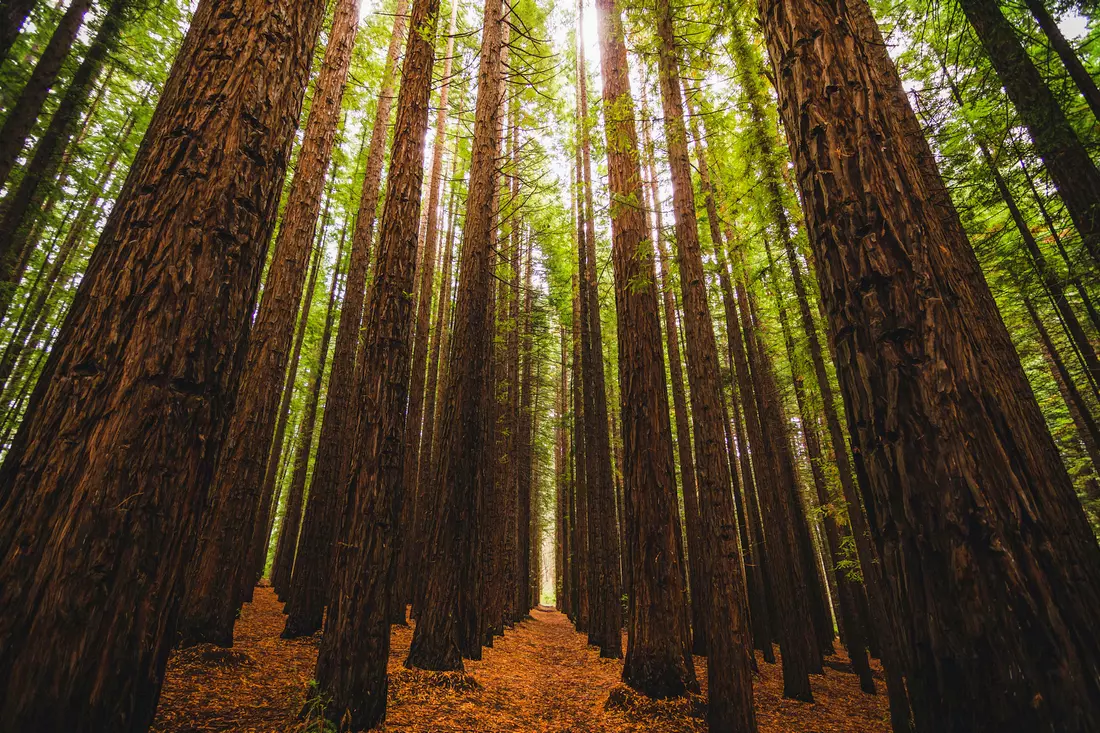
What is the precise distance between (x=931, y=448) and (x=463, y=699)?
6.38 meters

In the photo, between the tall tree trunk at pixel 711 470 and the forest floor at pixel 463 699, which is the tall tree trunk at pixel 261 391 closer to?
the forest floor at pixel 463 699

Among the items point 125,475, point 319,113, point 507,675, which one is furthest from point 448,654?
point 319,113

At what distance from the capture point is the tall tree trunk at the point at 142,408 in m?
1.43

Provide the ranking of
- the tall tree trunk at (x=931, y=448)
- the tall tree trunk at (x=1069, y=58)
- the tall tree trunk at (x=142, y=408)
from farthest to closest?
the tall tree trunk at (x=1069, y=58), the tall tree trunk at (x=142, y=408), the tall tree trunk at (x=931, y=448)

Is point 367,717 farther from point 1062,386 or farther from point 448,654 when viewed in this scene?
point 1062,386

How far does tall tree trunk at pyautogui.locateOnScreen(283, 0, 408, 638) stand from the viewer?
25.1ft

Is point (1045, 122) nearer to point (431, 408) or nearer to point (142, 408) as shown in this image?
point (142, 408)

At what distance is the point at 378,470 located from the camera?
4.38 m

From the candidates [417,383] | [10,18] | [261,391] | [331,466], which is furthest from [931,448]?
[417,383]

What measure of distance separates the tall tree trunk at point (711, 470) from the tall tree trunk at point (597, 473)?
3.19 m

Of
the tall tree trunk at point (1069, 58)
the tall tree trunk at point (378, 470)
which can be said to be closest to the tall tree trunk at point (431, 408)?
the tall tree trunk at point (378, 470)

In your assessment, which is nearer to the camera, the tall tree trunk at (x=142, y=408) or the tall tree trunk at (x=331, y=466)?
the tall tree trunk at (x=142, y=408)

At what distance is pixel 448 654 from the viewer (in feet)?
20.0

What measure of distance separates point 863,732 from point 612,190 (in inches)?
378
